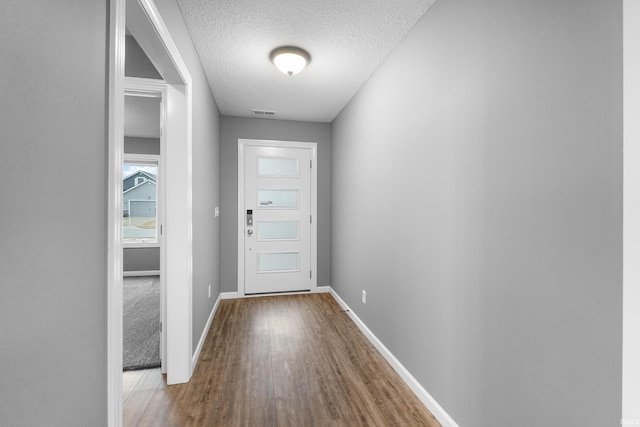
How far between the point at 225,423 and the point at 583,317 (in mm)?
1816

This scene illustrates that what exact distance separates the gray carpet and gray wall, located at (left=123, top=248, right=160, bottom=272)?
0.62m

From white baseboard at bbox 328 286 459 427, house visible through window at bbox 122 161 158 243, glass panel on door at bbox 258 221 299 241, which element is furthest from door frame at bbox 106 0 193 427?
house visible through window at bbox 122 161 158 243

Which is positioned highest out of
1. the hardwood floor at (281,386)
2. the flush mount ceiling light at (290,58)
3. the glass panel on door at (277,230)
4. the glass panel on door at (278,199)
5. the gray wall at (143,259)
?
the flush mount ceiling light at (290,58)

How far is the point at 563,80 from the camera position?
102cm

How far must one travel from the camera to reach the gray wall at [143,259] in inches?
208

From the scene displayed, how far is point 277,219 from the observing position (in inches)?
164

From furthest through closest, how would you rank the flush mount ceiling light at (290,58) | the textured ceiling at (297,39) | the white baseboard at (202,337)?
the flush mount ceiling light at (290,58), the white baseboard at (202,337), the textured ceiling at (297,39)

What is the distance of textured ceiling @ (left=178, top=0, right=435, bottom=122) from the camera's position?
6.19ft

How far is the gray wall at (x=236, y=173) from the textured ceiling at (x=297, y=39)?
0.73 metres

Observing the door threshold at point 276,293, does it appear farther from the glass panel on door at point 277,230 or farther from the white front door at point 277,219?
the glass panel on door at point 277,230

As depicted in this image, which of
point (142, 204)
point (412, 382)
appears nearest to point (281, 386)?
point (412, 382)

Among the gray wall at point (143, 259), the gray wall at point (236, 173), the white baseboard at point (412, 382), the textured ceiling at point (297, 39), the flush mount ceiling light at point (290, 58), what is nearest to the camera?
the white baseboard at point (412, 382)

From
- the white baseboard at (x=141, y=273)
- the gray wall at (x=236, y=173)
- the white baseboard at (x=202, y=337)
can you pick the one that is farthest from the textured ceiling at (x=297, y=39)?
the white baseboard at (x=141, y=273)

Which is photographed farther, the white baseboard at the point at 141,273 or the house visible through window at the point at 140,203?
the house visible through window at the point at 140,203
